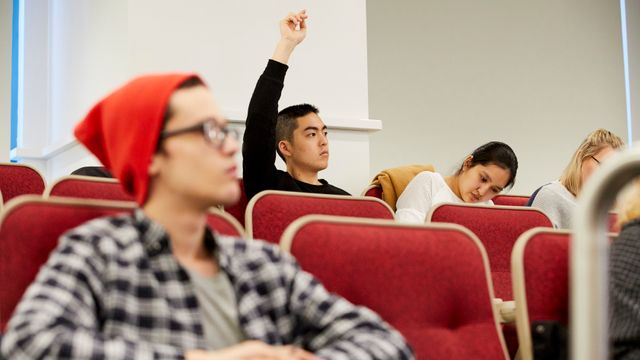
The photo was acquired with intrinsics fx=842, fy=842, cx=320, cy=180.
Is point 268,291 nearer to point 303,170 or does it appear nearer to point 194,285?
point 194,285

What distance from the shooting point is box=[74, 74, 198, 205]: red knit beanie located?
1.17 meters

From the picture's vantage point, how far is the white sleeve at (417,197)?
303cm

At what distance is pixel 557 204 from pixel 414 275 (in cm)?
185

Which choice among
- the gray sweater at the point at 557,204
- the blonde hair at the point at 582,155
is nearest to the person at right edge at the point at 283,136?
the gray sweater at the point at 557,204

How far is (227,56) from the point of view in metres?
3.19

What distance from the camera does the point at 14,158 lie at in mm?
4285

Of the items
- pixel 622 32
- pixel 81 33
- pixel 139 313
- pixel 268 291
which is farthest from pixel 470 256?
pixel 622 32

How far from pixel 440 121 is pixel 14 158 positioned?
2.37 m

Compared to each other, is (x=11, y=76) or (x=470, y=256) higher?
(x=11, y=76)

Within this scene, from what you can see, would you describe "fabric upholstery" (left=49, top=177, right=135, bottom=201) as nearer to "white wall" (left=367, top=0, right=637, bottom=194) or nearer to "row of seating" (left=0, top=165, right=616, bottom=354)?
"row of seating" (left=0, top=165, right=616, bottom=354)

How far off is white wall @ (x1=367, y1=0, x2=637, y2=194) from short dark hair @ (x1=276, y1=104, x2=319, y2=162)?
1.58 metres

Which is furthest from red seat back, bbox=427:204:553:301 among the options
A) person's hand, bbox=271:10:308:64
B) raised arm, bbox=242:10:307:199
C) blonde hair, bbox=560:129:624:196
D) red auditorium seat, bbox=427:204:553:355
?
blonde hair, bbox=560:129:624:196

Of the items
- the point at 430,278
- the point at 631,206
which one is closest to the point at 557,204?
the point at 631,206

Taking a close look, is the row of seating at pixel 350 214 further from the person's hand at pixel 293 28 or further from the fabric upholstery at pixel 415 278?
the person's hand at pixel 293 28
